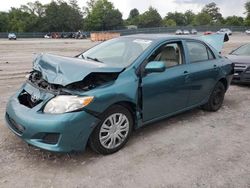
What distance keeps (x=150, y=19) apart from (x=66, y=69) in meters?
109

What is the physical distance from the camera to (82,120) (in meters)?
3.48

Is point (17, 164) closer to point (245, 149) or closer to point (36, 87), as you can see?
point (36, 87)

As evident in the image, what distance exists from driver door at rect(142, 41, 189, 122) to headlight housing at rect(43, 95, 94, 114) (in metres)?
1.01

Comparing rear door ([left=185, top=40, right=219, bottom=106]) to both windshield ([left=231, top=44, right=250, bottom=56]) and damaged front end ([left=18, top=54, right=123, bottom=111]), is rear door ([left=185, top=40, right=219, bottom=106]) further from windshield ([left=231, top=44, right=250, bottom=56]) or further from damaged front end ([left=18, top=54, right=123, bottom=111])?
windshield ([left=231, top=44, right=250, bottom=56])

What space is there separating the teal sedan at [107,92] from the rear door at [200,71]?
2 cm

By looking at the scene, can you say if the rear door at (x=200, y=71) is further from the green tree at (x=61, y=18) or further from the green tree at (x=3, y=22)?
the green tree at (x=3, y=22)

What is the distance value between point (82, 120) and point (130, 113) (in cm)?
84

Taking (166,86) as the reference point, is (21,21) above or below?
above

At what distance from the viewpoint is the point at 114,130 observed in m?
3.90

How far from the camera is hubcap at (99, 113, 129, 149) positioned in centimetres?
380

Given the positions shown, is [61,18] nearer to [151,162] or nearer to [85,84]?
[85,84]

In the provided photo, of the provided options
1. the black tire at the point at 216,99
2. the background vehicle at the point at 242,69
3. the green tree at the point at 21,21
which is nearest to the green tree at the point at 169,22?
the green tree at the point at 21,21

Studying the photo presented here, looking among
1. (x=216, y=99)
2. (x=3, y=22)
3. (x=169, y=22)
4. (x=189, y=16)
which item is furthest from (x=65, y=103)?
(x=189, y=16)

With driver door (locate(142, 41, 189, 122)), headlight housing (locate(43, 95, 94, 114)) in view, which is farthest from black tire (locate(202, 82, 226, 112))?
headlight housing (locate(43, 95, 94, 114))
